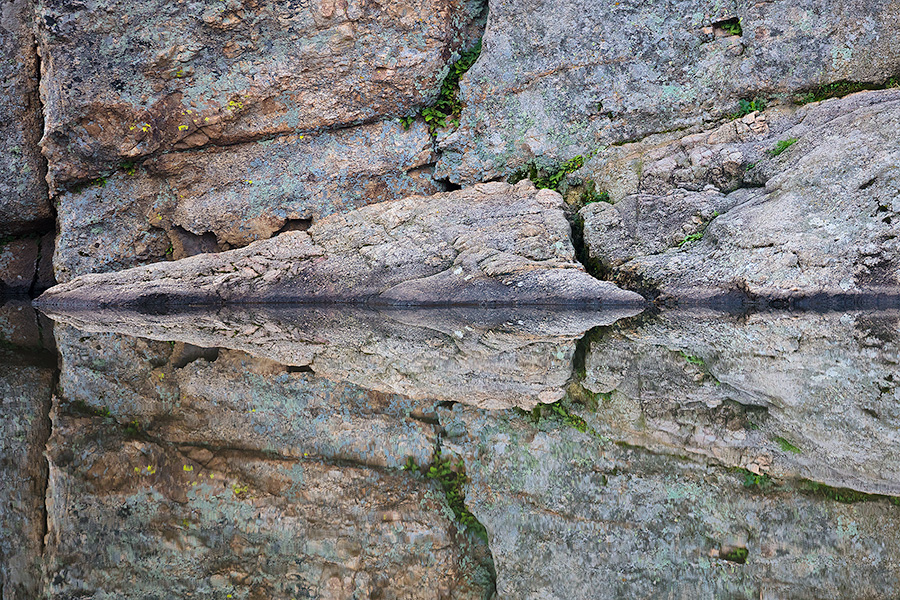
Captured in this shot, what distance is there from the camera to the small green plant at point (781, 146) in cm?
841

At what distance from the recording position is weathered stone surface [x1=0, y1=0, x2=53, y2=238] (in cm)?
1084

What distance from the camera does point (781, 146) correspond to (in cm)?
848

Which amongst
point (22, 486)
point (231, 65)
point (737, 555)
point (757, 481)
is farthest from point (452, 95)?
point (737, 555)

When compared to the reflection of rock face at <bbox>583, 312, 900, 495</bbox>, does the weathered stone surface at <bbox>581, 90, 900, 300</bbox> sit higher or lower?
higher

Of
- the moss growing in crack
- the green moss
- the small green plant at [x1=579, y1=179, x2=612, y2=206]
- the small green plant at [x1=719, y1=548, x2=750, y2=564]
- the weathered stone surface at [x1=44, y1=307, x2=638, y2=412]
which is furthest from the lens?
the moss growing in crack

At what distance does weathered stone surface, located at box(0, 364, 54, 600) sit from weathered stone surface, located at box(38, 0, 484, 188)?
251 inches

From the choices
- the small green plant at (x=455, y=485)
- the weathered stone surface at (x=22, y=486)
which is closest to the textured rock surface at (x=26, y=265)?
the weathered stone surface at (x=22, y=486)

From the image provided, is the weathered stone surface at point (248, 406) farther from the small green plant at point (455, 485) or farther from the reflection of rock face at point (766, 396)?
the reflection of rock face at point (766, 396)

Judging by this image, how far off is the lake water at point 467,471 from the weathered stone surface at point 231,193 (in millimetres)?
5050

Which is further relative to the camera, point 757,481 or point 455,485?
point 455,485

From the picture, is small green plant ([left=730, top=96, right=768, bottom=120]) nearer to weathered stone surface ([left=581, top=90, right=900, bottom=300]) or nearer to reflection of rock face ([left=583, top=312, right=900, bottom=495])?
weathered stone surface ([left=581, top=90, right=900, bottom=300])

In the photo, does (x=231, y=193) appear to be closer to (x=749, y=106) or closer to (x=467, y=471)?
(x=749, y=106)

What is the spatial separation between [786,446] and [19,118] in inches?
461

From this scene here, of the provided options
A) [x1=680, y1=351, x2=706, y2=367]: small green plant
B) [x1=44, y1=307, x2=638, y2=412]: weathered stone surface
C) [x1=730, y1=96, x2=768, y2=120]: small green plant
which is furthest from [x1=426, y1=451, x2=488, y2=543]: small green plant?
[x1=730, y1=96, x2=768, y2=120]: small green plant
